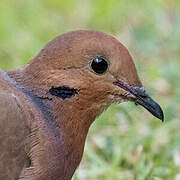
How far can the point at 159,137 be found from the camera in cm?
625

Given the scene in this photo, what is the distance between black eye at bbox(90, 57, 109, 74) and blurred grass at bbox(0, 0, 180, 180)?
1019 mm

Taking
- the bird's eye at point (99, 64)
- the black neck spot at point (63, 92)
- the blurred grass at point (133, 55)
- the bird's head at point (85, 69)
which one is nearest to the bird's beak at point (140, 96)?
the bird's head at point (85, 69)

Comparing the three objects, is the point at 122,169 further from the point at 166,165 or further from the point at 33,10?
the point at 33,10

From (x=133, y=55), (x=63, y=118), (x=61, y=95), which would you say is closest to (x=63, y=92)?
(x=61, y=95)

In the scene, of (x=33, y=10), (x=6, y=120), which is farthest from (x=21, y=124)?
(x=33, y=10)

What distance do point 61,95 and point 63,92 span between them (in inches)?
1.0

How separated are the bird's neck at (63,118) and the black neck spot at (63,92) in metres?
0.03

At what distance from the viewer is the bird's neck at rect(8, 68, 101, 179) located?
15.1ft

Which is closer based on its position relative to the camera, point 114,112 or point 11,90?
point 11,90

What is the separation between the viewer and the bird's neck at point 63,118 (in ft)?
15.1

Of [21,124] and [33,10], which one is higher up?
[33,10]

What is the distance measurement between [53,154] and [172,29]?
161 inches

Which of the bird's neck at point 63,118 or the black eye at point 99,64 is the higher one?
the black eye at point 99,64

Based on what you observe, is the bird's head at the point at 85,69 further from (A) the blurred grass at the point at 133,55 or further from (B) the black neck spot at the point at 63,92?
(A) the blurred grass at the point at 133,55
